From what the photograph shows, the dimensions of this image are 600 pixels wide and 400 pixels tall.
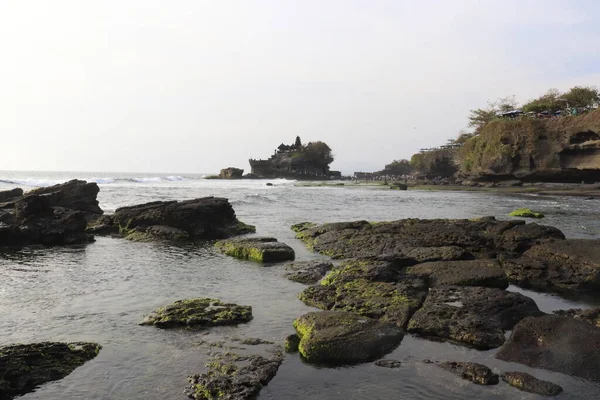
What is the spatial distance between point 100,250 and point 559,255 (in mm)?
17182

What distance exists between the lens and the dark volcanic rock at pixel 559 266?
11.6 meters

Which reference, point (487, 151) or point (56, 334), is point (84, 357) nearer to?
point (56, 334)

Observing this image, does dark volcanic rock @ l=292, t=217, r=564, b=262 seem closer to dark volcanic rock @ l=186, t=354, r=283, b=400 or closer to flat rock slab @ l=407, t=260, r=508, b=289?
flat rock slab @ l=407, t=260, r=508, b=289

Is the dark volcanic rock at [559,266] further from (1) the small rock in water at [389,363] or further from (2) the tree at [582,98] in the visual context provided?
(2) the tree at [582,98]

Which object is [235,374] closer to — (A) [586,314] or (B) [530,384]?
(B) [530,384]

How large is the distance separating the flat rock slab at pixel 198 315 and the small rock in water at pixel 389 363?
127 inches

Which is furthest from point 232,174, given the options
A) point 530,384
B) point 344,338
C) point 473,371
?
point 530,384

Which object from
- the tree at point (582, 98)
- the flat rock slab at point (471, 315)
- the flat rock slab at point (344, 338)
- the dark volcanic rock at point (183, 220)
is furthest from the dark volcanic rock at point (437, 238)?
the tree at point (582, 98)

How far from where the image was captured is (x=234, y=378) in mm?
6348

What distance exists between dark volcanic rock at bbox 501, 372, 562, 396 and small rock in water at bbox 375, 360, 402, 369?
1.59m

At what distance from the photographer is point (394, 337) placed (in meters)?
7.88

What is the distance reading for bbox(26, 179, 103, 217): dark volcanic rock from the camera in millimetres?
25781

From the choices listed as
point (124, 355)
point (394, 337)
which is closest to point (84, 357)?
point (124, 355)

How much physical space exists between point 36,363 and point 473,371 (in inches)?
271
